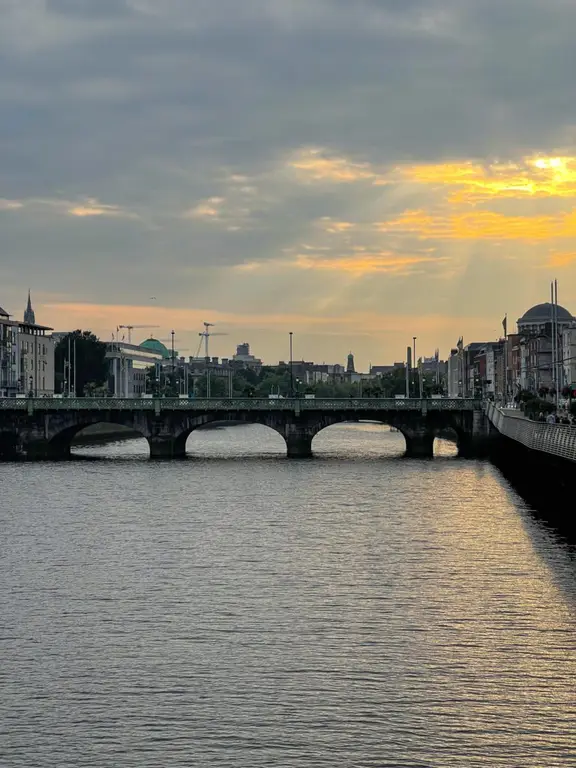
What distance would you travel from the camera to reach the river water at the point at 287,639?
30.2 metres

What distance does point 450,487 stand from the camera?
99375 mm

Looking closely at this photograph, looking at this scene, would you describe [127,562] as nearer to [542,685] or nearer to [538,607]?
[538,607]

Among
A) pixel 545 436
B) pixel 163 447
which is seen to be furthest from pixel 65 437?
pixel 545 436

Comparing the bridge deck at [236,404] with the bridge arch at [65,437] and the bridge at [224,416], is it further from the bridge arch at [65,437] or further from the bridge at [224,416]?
the bridge arch at [65,437]

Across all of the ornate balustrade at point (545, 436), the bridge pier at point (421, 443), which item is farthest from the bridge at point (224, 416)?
the ornate balustrade at point (545, 436)

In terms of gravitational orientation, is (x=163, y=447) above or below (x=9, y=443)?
below

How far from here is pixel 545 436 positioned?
75375 millimetres

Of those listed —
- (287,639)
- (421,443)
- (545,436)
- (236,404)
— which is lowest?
(287,639)

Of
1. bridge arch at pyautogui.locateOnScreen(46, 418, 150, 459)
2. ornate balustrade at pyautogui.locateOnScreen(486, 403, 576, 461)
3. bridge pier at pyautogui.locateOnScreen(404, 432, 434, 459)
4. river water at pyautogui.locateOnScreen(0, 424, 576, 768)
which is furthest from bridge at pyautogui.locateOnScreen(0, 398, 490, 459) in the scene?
river water at pyautogui.locateOnScreen(0, 424, 576, 768)

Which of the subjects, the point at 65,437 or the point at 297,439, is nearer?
the point at 297,439

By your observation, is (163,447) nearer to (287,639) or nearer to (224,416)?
(224,416)

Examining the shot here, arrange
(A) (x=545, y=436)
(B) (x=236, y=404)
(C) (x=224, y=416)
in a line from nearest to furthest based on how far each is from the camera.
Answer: (A) (x=545, y=436), (B) (x=236, y=404), (C) (x=224, y=416)

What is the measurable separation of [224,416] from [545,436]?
75.8m

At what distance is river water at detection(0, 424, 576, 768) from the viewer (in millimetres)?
30203
